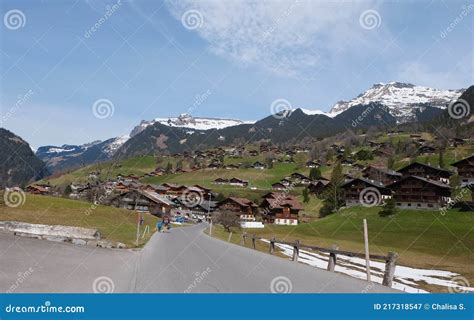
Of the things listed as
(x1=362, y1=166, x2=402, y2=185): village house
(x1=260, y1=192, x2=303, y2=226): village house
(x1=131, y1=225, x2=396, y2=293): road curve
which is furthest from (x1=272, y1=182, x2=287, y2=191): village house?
(x1=131, y1=225, x2=396, y2=293): road curve

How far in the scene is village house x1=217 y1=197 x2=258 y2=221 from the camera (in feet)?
451

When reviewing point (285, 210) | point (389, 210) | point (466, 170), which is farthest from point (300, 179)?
point (389, 210)

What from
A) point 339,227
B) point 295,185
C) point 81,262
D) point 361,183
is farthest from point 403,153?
point 81,262

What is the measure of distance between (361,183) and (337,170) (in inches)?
940

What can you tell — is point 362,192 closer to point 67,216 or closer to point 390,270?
point 67,216

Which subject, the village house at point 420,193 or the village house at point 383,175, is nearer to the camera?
the village house at point 420,193

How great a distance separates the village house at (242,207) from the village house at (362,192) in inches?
1236

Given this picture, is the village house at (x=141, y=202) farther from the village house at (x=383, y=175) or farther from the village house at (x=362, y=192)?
the village house at (x=383, y=175)

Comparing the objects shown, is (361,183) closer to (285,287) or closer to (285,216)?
(285,216)

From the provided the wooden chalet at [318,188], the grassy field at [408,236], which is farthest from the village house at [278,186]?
the grassy field at [408,236]

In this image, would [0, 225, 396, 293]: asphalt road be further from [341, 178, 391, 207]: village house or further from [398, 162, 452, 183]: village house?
[398, 162, 452, 183]: village house

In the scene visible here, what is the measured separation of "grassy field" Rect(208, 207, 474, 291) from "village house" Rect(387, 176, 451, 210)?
11953mm

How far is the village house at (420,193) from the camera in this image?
100m
